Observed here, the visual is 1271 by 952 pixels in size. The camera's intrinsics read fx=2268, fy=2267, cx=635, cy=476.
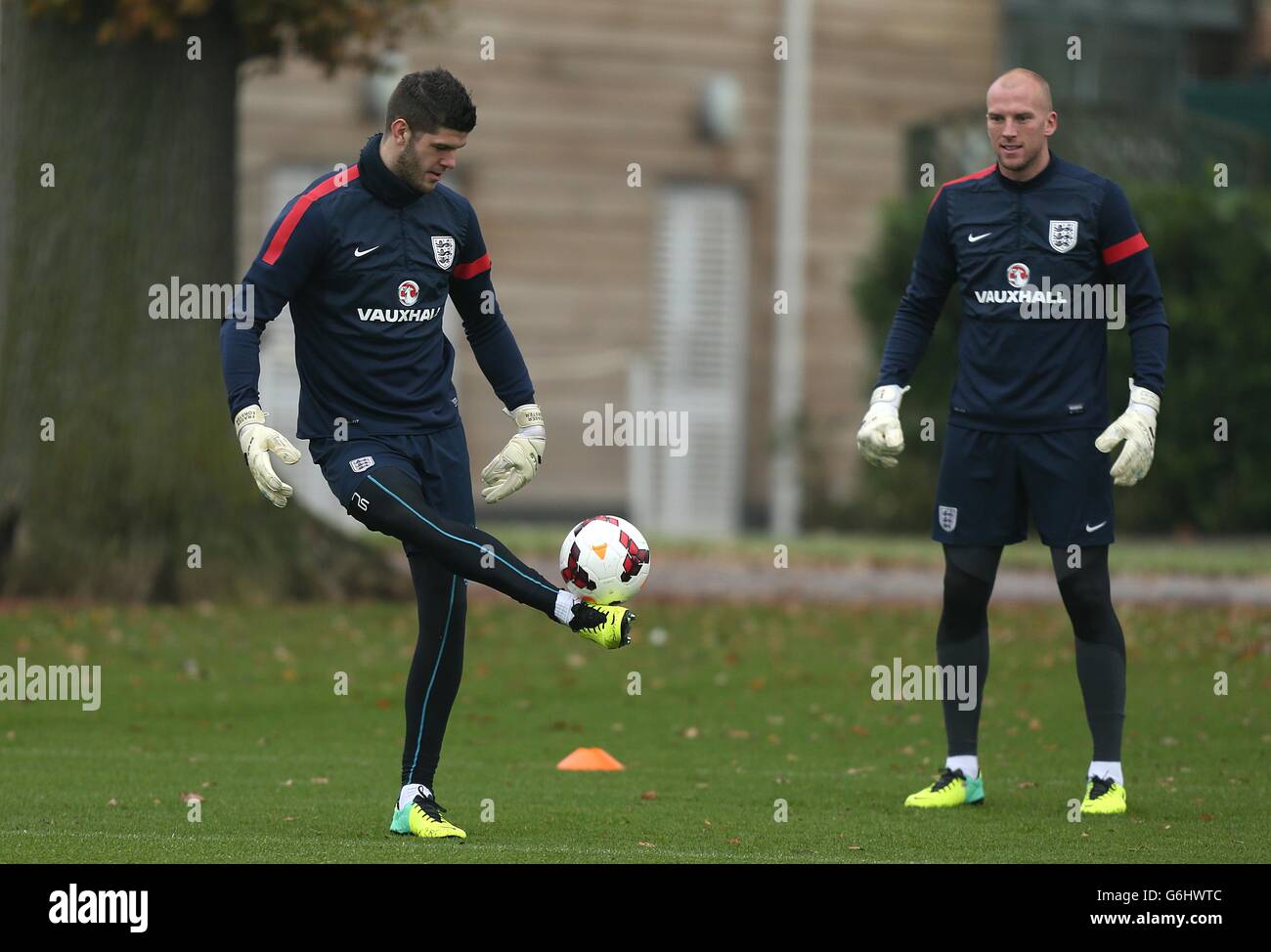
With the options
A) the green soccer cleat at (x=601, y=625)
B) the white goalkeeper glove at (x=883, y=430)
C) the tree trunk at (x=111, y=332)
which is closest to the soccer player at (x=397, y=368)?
the green soccer cleat at (x=601, y=625)

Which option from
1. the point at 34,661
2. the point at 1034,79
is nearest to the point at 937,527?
the point at 1034,79

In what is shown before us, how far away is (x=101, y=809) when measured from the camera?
789 centimetres

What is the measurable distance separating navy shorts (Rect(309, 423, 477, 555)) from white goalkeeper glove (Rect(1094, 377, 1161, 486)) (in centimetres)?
223

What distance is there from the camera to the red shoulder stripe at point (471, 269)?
755 centimetres

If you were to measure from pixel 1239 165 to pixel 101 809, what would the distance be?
Result: 17323 millimetres

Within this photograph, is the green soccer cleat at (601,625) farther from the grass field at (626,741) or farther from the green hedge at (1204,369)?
the green hedge at (1204,369)

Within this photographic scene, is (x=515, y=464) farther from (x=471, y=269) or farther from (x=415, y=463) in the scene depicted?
(x=471, y=269)

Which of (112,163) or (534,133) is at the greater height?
(534,133)

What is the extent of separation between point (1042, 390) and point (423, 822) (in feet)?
8.76

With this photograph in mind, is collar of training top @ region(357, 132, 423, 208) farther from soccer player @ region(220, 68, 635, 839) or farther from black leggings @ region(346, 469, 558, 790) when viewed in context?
black leggings @ region(346, 469, 558, 790)

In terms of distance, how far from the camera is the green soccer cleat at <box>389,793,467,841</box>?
7184mm

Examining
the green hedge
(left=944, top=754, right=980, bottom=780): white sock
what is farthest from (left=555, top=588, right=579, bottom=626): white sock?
the green hedge

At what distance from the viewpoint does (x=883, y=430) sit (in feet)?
27.0

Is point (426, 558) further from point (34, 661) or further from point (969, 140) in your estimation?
point (969, 140)
